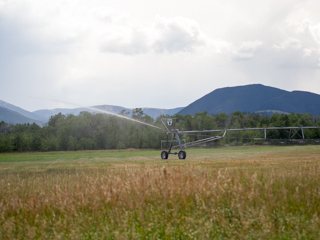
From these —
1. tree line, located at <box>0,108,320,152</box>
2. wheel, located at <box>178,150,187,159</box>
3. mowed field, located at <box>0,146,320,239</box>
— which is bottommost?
mowed field, located at <box>0,146,320,239</box>

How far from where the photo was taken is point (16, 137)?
11200cm

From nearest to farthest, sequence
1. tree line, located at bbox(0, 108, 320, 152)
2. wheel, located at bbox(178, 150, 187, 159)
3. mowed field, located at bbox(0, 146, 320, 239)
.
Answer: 1. mowed field, located at bbox(0, 146, 320, 239)
2. wheel, located at bbox(178, 150, 187, 159)
3. tree line, located at bbox(0, 108, 320, 152)

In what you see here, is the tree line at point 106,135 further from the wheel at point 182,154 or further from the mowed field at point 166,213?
the mowed field at point 166,213

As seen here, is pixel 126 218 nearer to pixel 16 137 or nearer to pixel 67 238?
pixel 67 238

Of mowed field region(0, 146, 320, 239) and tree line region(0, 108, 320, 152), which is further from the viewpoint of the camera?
tree line region(0, 108, 320, 152)

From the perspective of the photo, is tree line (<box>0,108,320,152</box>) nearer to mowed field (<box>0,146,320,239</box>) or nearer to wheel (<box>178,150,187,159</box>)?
wheel (<box>178,150,187,159</box>)

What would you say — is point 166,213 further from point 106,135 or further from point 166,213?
point 106,135

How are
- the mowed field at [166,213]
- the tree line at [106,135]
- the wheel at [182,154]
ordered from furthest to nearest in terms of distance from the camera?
the tree line at [106,135]
the wheel at [182,154]
the mowed field at [166,213]

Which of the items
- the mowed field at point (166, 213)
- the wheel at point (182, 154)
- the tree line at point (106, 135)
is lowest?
the mowed field at point (166, 213)

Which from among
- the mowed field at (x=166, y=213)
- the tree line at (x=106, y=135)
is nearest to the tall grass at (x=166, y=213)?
the mowed field at (x=166, y=213)

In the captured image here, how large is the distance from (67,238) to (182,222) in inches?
112

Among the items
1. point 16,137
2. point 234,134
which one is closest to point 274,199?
Result: point 234,134

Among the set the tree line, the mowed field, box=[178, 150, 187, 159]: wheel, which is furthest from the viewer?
the tree line

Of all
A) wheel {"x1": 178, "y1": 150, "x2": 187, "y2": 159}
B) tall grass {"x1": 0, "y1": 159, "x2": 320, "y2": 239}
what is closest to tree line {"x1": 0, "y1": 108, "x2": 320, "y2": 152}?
wheel {"x1": 178, "y1": 150, "x2": 187, "y2": 159}
